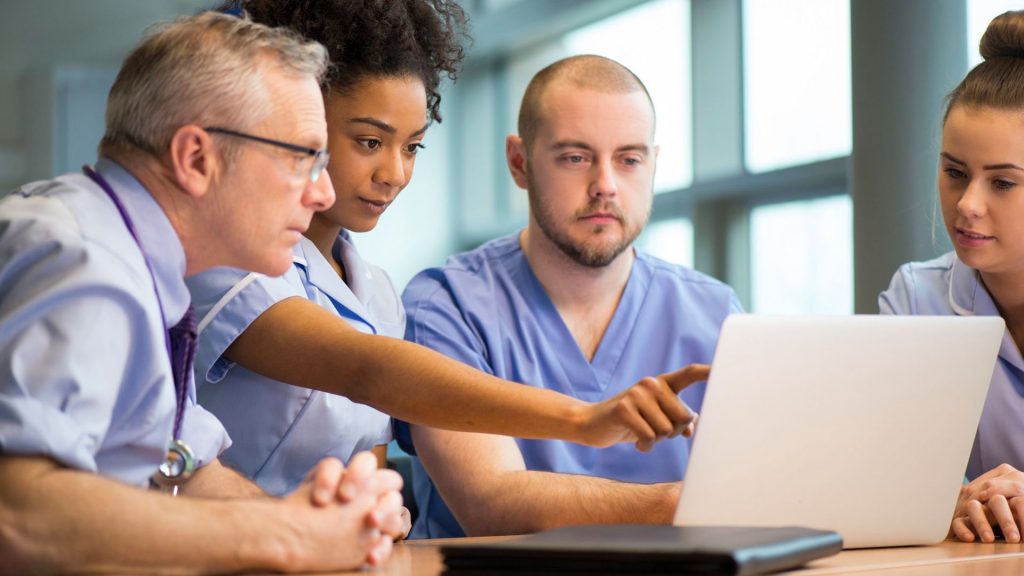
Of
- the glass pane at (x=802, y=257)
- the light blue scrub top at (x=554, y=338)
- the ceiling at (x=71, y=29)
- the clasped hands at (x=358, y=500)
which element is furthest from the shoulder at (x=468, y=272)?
the ceiling at (x=71, y=29)

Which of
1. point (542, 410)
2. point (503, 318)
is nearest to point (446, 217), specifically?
point (503, 318)

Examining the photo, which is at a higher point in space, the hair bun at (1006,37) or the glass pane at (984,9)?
the glass pane at (984,9)

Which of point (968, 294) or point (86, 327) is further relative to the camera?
point (968, 294)

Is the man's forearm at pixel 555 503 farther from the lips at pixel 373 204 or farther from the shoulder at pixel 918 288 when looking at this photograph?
the shoulder at pixel 918 288

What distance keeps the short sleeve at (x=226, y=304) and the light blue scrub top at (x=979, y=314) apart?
1097 millimetres

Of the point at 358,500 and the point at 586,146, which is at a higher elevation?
the point at 586,146

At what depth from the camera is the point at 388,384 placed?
142 centimetres

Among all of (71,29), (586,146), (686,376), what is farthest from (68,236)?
(71,29)

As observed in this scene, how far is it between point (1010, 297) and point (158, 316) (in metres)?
1.48

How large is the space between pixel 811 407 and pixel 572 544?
1.25ft

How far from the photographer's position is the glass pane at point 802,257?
13.7 ft

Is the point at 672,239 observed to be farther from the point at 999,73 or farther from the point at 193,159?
the point at 193,159

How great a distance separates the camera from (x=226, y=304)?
154cm

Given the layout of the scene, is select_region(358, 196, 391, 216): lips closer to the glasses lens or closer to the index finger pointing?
the glasses lens
